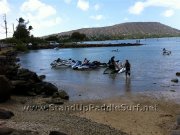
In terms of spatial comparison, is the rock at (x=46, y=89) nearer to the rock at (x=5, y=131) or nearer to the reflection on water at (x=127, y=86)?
the reflection on water at (x=127, y=86)

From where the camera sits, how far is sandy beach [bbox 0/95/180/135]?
15.7 metres

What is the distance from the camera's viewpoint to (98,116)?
19406 mm

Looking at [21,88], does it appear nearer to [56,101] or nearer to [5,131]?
[56,101]

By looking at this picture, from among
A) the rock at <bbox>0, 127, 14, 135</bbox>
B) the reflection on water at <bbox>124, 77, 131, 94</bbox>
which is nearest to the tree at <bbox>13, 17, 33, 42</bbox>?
the reflection on water at <bbox>124, 77, 131, 94</bbox>

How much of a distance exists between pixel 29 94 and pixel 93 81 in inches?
454

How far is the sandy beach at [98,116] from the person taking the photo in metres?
15.7

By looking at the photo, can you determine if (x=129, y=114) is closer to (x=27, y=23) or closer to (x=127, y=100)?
(x=127, y=100)

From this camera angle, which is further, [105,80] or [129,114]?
[105,80]

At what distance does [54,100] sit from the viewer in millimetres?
23469

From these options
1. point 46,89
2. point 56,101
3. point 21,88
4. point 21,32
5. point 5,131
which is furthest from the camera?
point 21,32

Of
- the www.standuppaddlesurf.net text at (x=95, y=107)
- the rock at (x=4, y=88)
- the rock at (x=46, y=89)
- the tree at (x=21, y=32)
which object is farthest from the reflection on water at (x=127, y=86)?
the tree at (x=21, y=32)

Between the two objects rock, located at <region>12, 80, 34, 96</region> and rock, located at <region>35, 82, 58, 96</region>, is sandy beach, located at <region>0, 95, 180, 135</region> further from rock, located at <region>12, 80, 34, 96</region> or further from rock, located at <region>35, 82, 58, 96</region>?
rock, located at <region>35, 82, 58, 96</region>

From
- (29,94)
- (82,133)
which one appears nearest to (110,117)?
(82,133)

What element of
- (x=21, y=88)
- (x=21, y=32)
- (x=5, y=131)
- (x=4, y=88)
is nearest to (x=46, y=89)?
(x=21, y=88)
